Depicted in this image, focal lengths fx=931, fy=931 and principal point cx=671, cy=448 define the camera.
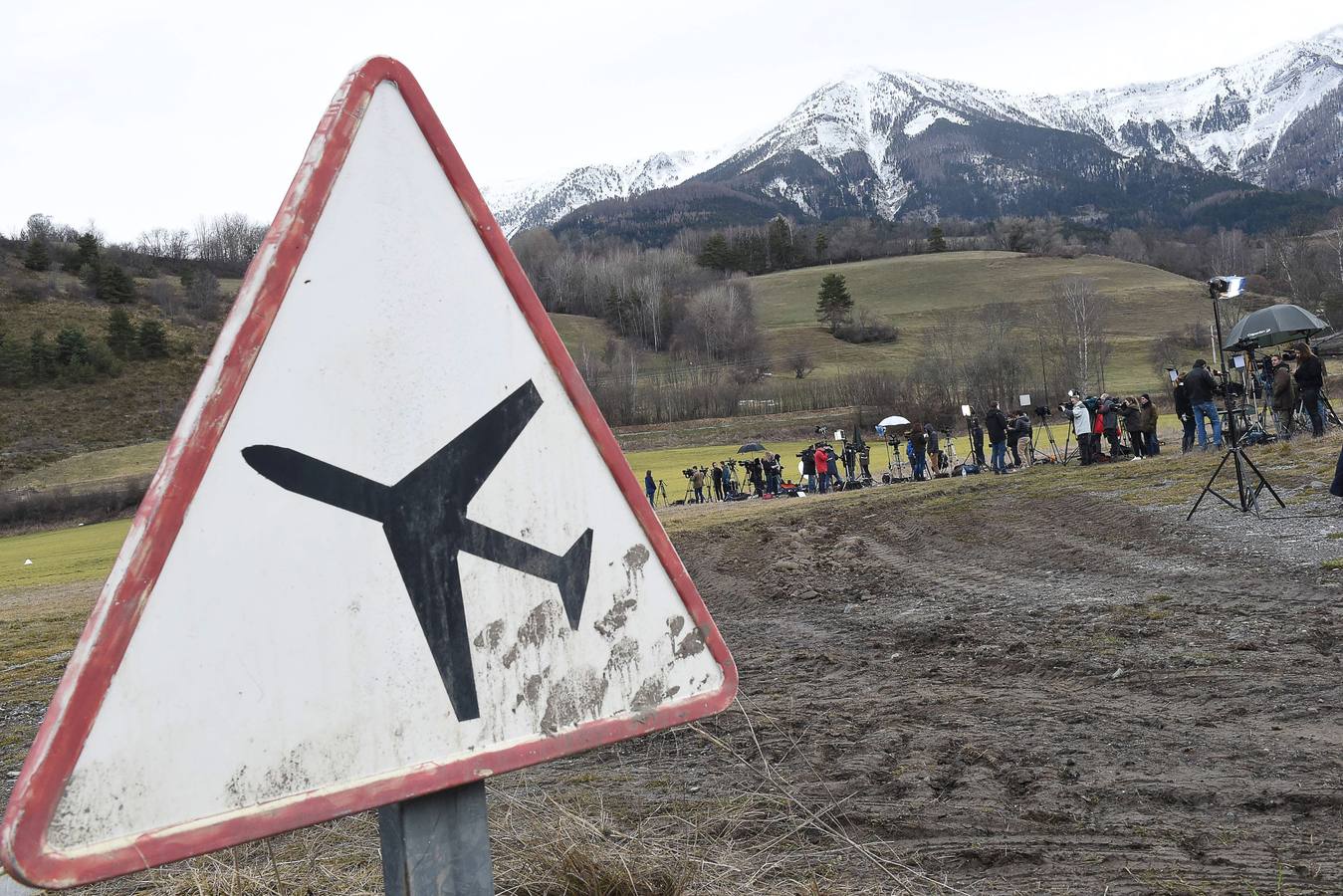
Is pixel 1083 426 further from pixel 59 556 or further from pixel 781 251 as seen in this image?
pixel 781 251

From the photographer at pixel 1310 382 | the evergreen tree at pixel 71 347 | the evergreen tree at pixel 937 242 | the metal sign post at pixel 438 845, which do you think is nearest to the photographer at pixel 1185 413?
the photographer at pixel 1310 382

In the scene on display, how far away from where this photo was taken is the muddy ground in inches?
110

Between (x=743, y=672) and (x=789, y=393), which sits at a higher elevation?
(x=789, y=393)

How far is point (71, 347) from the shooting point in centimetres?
9169

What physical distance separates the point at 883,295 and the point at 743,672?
11918cm

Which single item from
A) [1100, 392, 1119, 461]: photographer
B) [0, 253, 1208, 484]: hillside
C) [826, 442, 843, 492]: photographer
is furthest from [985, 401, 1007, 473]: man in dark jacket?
[0, 253, 1208, 484]: hillside

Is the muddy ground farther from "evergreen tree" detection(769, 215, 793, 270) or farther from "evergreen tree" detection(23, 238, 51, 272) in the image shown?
"evergreen tree" detection(769, 215, 793, 270)

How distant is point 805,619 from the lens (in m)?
8.69

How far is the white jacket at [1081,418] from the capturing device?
20172 millimetres

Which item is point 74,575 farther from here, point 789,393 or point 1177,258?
point 1177,258

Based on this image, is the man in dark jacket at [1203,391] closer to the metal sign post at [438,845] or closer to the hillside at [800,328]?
the metal sign post at [438,845]

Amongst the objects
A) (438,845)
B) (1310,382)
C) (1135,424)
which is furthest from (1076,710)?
(1135,424)

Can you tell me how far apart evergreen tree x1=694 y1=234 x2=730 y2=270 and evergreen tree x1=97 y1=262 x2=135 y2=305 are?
7492cm

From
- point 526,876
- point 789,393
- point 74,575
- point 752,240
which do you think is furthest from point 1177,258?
point 526,876
